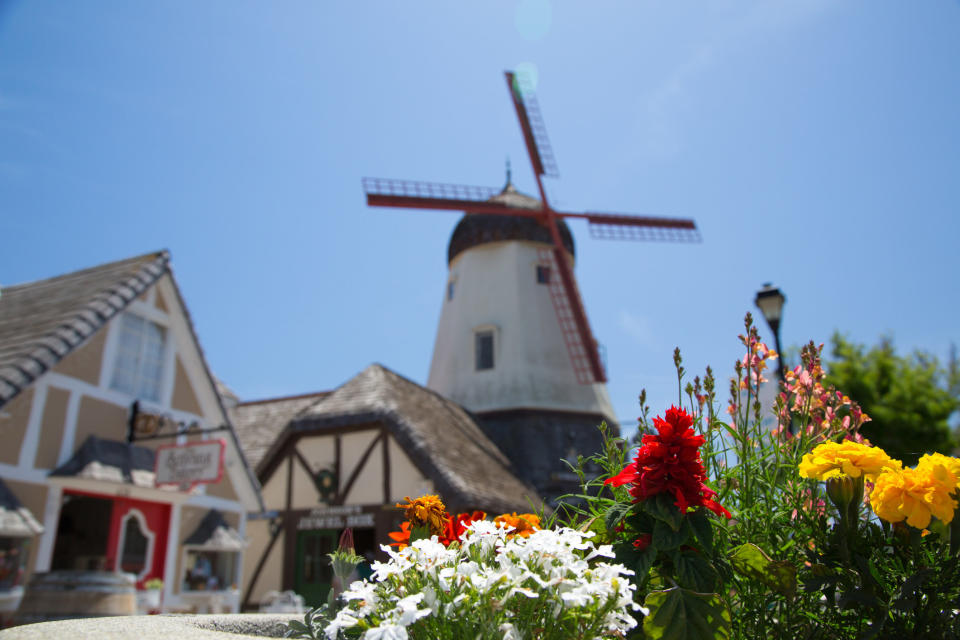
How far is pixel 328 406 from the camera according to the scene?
13.7 metres

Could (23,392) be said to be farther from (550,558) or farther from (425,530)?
(550,558)

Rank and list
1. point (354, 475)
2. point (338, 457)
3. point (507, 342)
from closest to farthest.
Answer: point (354, 475) < point (338, 457) < point (507, 342)

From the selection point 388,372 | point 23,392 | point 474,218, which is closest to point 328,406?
point 388,372

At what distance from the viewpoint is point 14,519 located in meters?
6.92

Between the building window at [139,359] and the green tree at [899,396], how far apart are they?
44.7 ft

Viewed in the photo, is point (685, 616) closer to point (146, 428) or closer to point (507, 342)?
point (146, 428)

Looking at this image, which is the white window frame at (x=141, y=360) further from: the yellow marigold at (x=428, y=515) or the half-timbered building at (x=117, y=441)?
the yellow marigold at (x=428, y=515)

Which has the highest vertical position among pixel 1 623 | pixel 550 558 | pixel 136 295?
pixel 136 295

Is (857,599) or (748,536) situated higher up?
(748,536)

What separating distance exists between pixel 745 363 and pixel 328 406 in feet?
39.0

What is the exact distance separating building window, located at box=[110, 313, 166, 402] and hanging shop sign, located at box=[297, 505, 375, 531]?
168 inches

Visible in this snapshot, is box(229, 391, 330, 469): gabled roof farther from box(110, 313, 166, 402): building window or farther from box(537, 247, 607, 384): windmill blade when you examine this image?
box(537, 247, 607, 384): windmill blade

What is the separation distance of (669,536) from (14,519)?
24.4ft

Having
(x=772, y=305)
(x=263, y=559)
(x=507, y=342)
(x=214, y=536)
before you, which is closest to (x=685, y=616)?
(x=772, y=305)
